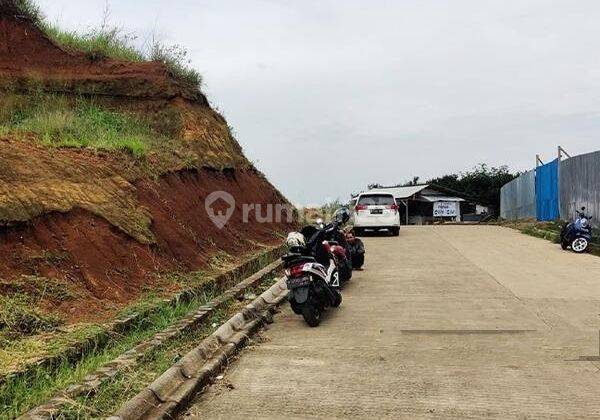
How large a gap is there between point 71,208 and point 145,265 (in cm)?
124

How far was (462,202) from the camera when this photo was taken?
181 feet

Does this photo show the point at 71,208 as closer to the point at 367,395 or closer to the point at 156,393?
the point at 156,393

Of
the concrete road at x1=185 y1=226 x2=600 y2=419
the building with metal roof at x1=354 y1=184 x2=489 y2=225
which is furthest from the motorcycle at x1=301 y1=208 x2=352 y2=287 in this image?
the building with metal roof at x1=354 y1=184 x2=489 y2=225

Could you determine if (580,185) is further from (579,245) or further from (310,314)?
(310,314)

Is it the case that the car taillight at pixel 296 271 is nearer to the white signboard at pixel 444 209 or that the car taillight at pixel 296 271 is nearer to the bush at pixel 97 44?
the bush at pixel 97 44

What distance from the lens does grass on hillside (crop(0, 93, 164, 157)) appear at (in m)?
9.62

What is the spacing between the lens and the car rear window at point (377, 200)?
68.6 feet

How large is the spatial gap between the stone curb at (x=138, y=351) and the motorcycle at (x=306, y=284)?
2.53 ft

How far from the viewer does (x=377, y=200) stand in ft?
68.6

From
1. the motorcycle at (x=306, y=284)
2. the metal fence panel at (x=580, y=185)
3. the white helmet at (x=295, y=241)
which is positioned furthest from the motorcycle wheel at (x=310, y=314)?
the metal fence panel at (x=580, y=185)

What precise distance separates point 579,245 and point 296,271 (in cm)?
1001

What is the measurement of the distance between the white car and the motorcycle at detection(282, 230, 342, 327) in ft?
41.6

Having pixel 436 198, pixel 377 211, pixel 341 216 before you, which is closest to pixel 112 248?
pixel 341 216

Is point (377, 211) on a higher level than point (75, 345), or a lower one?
higher
